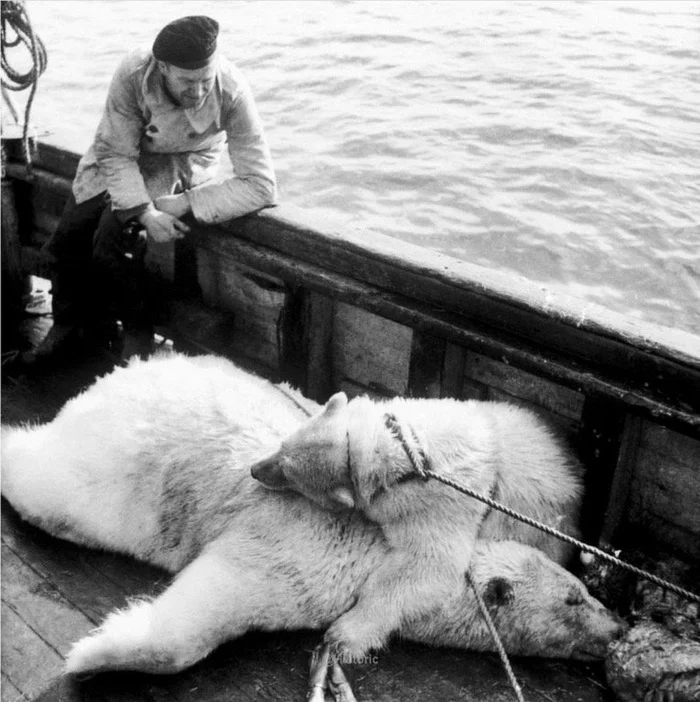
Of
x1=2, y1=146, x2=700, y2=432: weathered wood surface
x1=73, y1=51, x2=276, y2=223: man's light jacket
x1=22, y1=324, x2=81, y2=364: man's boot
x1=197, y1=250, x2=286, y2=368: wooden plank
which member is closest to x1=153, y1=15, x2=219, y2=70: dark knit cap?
x1=73, y1=51, x2=276, y2=223: man's light jacket

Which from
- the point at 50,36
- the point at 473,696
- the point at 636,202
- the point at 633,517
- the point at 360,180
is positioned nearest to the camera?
the point at 473,696

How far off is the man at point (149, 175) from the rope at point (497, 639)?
2.51 metres

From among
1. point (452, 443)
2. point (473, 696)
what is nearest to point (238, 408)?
point (452, 443)

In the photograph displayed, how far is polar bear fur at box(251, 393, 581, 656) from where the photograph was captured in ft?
11.2

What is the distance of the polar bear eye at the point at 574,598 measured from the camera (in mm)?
3457

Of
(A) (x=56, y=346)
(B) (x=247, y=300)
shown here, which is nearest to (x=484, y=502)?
(B) (x=247, y=300)

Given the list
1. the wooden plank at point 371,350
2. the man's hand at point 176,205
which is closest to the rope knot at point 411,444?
the wooden plank at point 371,350

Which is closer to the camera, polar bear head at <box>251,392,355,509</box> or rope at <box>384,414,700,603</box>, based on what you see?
rope at <box>384,414,700,603</box>

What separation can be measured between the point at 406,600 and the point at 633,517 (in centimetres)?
116

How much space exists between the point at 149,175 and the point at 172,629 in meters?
3.04

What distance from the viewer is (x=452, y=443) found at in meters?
3.59

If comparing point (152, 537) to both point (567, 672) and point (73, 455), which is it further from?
point (567, 672)

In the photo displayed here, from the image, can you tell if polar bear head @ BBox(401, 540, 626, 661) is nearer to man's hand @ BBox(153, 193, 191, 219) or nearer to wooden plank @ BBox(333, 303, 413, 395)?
wooden plank @ BBox(333, 303, 413, 395)

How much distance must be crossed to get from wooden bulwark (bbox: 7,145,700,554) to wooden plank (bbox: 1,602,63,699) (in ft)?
6.71
